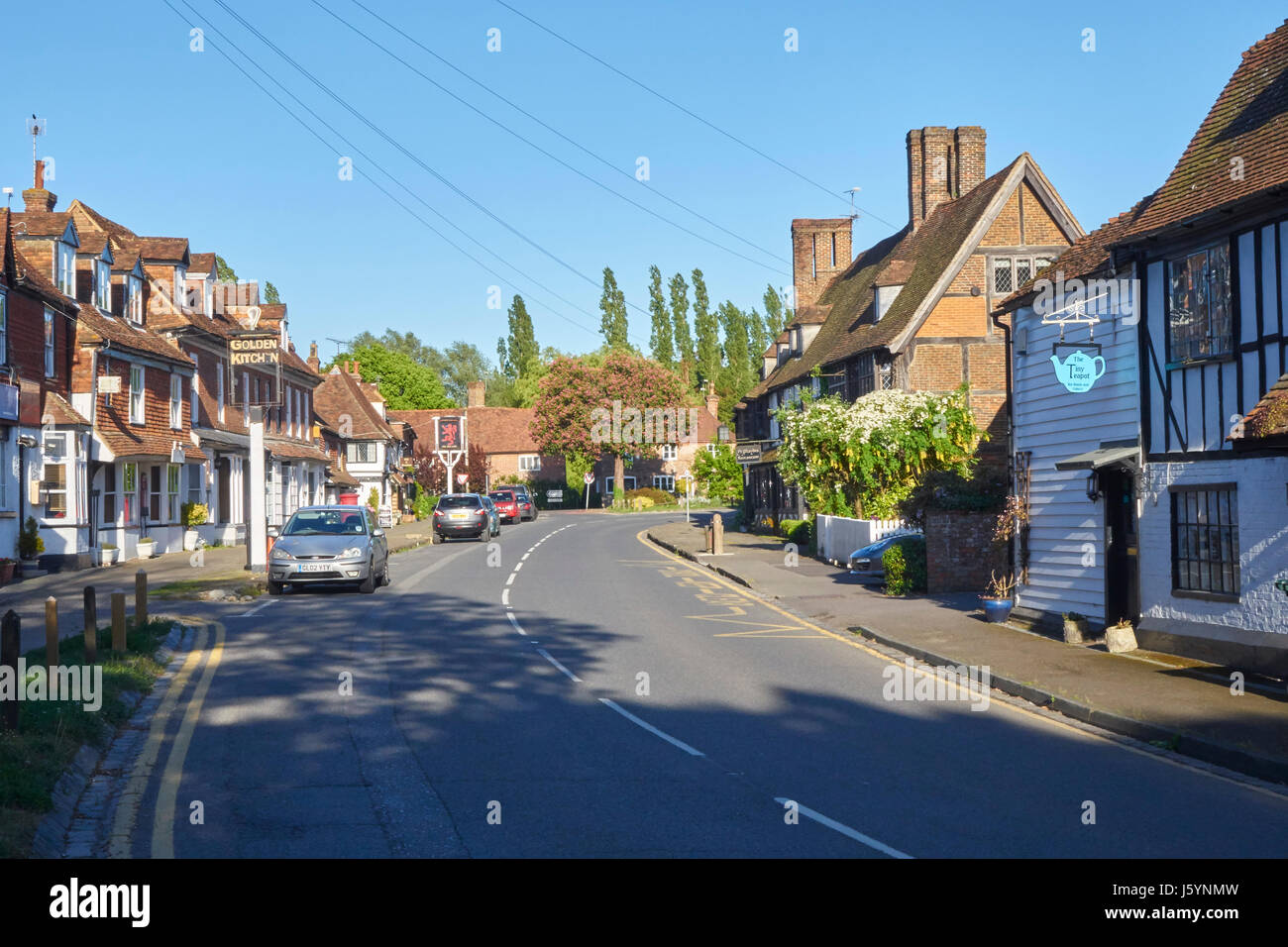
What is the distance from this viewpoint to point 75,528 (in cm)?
2823

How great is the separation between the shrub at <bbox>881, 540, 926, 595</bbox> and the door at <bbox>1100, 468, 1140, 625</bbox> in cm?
590

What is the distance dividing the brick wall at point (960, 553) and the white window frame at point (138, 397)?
22.8m

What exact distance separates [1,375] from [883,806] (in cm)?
2420

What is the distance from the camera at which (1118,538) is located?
1556 centimetres

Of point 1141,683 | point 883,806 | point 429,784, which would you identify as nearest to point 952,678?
point 1141,683

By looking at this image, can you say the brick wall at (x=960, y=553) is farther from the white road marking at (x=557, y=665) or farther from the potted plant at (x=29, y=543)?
the potted plant at (x=29, y=543)

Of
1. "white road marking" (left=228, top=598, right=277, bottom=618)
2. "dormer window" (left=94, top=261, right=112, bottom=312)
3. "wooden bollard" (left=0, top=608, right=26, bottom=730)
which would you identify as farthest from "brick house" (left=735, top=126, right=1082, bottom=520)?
"wooden bollard" (left=0, top=608, right=26, bottom=730)

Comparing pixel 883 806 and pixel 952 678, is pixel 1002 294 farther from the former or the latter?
pixel 883 806

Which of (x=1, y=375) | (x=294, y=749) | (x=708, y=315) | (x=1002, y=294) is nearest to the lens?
(x=294, y=749)

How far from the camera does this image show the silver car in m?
21.5

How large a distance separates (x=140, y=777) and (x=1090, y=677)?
9.48 meters

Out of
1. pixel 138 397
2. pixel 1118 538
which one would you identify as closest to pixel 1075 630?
pixel 1118 538

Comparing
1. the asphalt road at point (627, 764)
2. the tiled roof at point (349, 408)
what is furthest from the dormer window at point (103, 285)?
the tiled roof at point (349, 408)

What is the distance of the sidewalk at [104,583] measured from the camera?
17.3m
